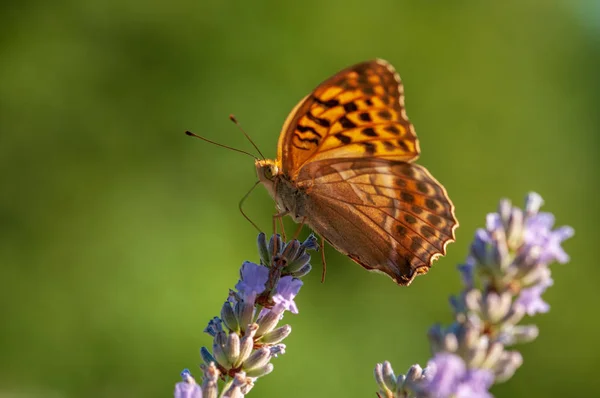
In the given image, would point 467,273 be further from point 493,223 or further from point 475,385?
point 475,385

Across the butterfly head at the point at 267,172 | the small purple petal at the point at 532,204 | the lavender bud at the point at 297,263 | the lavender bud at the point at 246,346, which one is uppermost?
the butterfly head at the point at 267,172

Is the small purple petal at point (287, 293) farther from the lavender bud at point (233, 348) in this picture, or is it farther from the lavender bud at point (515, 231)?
the lavender bud at point (515, 231)

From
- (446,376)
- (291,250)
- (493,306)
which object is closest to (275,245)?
(291,250)

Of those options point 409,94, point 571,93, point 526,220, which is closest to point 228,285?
point 409,94

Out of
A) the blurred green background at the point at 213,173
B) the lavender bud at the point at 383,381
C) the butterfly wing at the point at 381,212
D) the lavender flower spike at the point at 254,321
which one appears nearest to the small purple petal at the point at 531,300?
the lavender bud at the point at 383,381

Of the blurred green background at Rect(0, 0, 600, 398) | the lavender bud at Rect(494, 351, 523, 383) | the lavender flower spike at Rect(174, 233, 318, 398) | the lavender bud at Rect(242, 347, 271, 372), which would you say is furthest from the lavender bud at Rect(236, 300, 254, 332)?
the blurred green background at Rect(0, 0, 600, 398)

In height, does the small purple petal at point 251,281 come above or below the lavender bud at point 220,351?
above

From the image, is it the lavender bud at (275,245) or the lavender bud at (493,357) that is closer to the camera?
the lavender bud at (493,357)

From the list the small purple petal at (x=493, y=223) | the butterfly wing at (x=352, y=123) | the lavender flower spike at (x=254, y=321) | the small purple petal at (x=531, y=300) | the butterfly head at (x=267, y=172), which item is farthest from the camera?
the butterfly head at (x=267, y=172)
